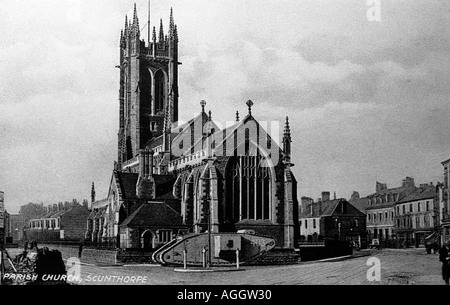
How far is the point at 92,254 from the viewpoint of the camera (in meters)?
26.3

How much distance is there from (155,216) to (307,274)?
9094mm

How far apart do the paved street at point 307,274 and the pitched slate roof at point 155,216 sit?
15.3 feet

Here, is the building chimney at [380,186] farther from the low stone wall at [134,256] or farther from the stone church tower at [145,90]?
the stone church tower at [145,90]

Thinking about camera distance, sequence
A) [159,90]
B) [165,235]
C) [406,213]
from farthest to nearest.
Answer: [159,90] < [406,213] < [165,235]

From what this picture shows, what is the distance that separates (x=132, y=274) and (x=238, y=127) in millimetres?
9993

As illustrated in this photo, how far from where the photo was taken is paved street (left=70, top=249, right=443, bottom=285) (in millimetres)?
20109

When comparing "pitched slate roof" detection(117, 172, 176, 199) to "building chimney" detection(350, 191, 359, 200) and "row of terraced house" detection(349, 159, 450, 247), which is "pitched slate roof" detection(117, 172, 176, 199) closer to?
"row of terraced house" detection(349, 159, 450, 247)

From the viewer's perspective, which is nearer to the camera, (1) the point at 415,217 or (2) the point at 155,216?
(2) the point at 155,216

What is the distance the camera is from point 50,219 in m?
25.4

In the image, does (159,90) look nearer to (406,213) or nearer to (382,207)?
(382,207)

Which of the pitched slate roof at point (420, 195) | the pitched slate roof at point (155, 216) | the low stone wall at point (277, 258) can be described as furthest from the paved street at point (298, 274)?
the pitched slate roof at point (155, 216)

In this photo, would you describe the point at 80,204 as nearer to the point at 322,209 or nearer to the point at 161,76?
Answer: the point at 322,209

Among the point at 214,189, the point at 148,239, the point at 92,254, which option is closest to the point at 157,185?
the point at 214,189
